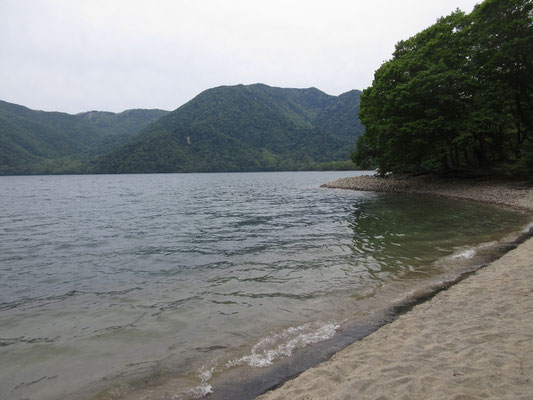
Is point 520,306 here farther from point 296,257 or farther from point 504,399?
point 296,257

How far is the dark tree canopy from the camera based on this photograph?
1196 inches

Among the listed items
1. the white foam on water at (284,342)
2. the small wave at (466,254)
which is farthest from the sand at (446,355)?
the small wave at (466,254)

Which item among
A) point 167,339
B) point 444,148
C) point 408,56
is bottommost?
point 167,339

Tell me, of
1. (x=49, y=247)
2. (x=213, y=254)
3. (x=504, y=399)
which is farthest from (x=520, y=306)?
(x=49, y=247)

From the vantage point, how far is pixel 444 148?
112 feet

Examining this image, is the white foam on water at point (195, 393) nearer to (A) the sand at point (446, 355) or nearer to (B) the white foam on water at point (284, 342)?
(B) the white foam on water at point (284, 342)

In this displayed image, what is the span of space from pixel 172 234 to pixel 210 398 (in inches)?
563

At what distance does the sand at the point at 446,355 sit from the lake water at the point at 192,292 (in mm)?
1107

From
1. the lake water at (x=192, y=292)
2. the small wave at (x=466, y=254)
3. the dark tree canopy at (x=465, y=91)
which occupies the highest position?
the dark tree canopy at (x=465, y=91)

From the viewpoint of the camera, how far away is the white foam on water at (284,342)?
571 cm

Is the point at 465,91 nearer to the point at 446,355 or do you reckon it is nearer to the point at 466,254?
the point at 466,254

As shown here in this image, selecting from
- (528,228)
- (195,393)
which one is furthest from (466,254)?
(195,393)

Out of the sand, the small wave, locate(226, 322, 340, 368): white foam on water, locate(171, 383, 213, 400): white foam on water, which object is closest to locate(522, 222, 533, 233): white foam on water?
the small wave

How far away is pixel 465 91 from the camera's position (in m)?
34.1
